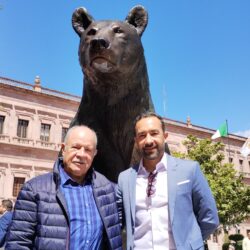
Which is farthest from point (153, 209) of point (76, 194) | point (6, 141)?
point (6, 141)

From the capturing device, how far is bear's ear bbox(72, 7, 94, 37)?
2.81 meters

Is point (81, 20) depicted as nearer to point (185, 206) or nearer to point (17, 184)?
point (185, 206)

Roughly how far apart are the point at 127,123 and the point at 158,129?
746mm

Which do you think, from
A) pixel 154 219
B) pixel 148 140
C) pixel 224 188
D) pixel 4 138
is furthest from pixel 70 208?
pixel 4 138

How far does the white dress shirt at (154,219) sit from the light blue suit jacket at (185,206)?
36 millimetres

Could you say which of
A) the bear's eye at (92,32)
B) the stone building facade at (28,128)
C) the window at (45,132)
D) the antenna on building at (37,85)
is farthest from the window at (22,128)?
the bear's eye at (92,32)

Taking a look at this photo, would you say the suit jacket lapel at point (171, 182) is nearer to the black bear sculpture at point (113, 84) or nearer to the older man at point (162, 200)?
the older man at point (162, 200)

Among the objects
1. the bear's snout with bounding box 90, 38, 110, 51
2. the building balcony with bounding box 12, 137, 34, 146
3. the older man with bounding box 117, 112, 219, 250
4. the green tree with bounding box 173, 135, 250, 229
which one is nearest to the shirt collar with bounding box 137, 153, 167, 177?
the older man with bounding box 117, 112, 219, 250

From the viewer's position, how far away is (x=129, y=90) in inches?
112

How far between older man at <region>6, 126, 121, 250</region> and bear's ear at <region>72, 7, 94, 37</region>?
3.31 ft

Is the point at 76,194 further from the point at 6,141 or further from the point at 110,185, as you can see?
the point at 6,141

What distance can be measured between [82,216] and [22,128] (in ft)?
90.9

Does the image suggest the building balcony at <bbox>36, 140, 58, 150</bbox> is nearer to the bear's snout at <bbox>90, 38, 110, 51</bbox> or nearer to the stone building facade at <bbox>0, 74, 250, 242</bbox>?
the stone building facade at <bbox>0, 74, 250, 242</bbox>

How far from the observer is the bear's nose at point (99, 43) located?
97.9 inches
